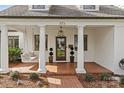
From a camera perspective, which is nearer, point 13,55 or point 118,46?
point 118,46

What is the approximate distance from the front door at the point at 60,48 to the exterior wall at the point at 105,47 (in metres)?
2.57

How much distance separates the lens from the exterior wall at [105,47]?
1368 cm

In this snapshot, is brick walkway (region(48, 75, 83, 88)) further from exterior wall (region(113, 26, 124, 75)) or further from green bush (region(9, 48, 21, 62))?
green bush (region(9, 48, 21, 62))

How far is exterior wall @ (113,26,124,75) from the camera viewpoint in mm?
12938

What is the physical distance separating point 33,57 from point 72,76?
656cm

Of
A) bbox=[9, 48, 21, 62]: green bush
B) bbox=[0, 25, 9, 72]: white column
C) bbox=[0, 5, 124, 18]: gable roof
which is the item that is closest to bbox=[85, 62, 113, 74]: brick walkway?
bbox=[0, 5, 124, 18]: gable roof

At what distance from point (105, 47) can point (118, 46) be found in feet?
7.01

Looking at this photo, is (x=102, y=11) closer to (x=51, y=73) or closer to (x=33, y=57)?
(x=51, y=73)

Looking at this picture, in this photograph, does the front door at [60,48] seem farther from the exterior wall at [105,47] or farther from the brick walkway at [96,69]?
the brick walkway at [96,69]

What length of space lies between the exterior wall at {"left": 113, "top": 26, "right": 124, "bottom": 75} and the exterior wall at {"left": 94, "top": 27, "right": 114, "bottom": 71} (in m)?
0.35

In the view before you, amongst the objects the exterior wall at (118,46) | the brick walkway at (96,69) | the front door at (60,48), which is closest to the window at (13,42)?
the front door at (60,48)

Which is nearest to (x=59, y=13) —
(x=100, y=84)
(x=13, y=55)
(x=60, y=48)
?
(x=100, y=84)

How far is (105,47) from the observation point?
1519cm

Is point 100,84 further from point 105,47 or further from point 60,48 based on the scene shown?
point 60,48
